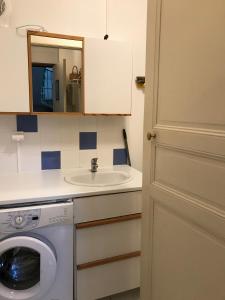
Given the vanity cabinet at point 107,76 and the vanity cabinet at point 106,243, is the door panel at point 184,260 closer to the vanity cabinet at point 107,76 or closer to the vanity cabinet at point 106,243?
the vanity cabinet at point 106,243

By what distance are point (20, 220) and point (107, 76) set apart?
3.57ft

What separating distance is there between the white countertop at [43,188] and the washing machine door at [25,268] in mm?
218

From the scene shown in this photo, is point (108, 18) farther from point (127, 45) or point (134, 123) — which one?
point (134, 123)

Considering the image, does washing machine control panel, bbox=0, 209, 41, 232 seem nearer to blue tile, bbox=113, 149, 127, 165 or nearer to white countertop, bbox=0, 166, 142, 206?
white countertop, bbox=0, 166, 142, 206

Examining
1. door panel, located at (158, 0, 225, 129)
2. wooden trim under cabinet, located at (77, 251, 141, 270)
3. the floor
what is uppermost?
door panel, located at (158, 0, 225, 129)

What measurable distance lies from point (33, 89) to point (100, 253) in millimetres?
1125

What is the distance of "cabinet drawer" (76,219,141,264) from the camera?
1559mm

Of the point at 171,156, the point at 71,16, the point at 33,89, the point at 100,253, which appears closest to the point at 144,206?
the point at 171,156

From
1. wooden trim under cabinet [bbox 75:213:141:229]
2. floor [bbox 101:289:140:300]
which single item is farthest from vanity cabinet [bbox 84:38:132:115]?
floor [bbox 101:289:140:300]

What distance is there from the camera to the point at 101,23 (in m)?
1.91

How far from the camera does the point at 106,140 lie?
6.78 ft

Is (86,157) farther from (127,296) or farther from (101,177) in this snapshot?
(127,296)

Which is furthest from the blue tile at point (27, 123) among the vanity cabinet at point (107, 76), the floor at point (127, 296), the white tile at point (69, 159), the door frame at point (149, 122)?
the floor at point (127, 296)

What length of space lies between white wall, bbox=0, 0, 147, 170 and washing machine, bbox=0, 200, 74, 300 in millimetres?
600
